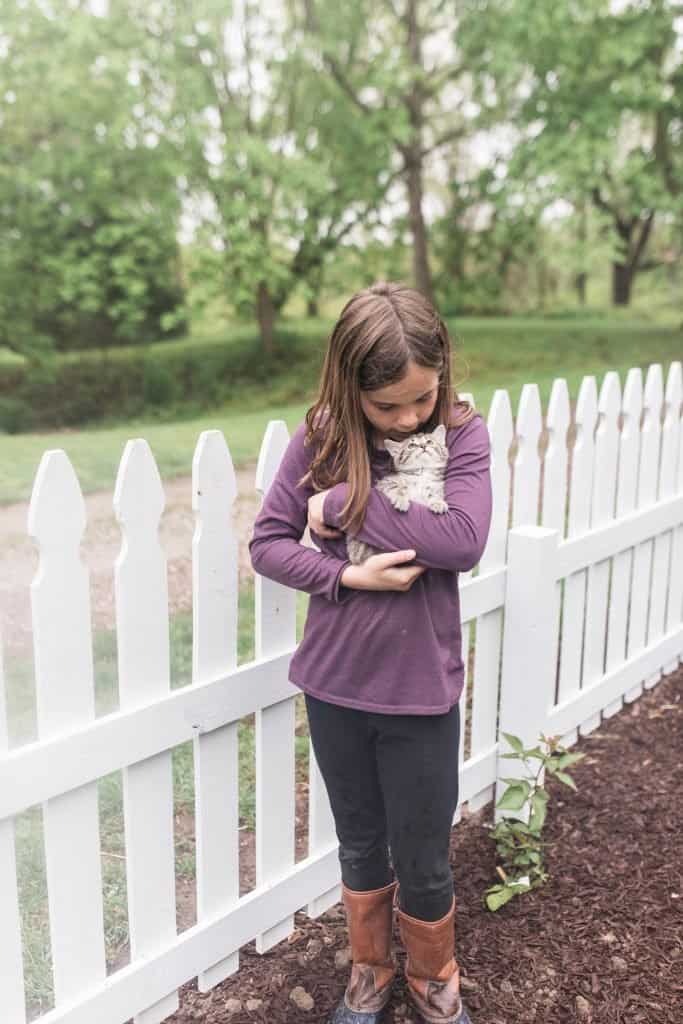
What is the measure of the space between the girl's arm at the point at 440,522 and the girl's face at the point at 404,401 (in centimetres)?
14

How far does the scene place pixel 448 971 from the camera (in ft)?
7.04

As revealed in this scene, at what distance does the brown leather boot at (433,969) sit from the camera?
2.08 metres

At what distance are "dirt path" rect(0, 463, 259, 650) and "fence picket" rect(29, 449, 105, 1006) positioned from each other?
2355mm

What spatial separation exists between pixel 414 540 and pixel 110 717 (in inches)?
27.6

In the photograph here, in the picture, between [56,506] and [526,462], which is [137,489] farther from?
[526,462]

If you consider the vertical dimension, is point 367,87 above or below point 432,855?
above

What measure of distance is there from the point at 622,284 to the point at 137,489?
1693 centimetres

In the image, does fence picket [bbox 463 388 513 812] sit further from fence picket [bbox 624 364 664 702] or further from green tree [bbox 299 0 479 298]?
green tree [bbox 299 0 479 298]

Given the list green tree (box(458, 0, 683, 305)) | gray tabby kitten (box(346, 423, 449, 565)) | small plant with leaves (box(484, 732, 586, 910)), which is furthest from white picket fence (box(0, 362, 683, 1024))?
green tree (box(458, 0, 683, 305))

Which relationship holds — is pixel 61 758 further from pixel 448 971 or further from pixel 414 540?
pixel 448 971

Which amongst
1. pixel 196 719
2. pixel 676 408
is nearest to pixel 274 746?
pixel 196 719

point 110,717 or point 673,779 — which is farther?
point 673,779

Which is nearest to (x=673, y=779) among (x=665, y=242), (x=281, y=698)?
(x=281, y=698)

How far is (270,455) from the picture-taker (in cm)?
224
